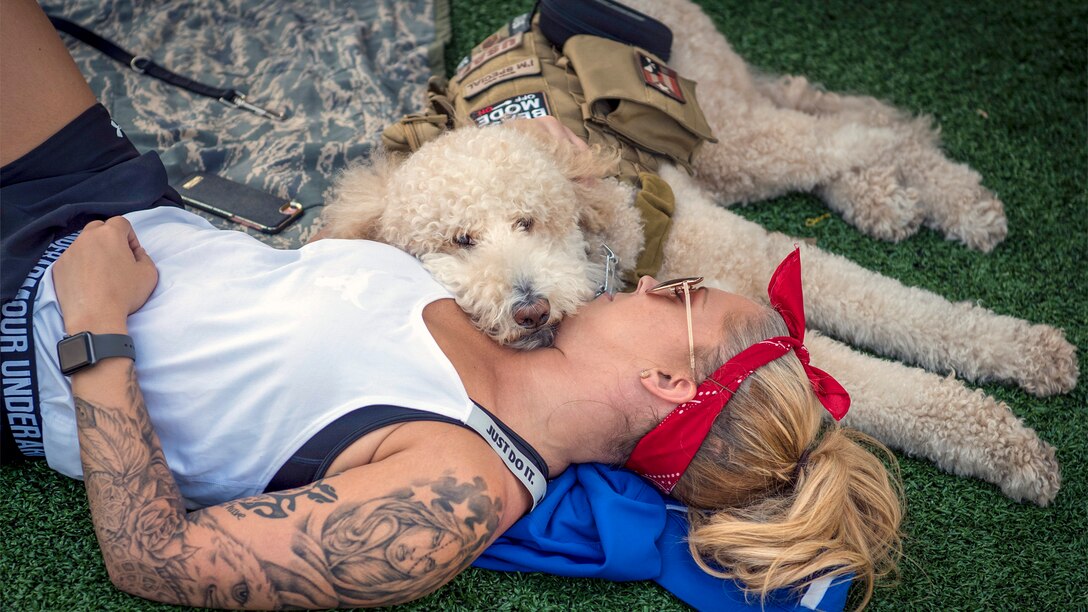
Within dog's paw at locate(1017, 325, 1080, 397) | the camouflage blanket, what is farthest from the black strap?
dog's paw at locate(1017, 325, 1080, 397)

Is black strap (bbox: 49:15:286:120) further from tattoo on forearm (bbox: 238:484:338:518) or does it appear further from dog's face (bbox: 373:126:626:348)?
tattoo on forearm (bbox: 238:484:338:518)

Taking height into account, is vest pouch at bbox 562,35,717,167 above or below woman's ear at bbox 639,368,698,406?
above

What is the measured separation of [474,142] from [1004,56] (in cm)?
299

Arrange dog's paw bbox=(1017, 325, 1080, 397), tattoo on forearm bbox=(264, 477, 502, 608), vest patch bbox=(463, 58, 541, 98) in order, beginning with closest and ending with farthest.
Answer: tattoo on forearm bbox=(264, 477, 502, 608) → dog's paw bbox=(1017, 325, 1080, 397) → vest patch bbox=(463, 58, 541, 98)

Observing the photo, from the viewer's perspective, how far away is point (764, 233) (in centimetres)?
285

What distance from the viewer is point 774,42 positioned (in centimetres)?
393

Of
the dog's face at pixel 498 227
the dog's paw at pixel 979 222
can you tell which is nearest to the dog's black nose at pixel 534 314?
the dog's face at pixel 498 227

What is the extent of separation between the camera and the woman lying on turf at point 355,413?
1.62 m

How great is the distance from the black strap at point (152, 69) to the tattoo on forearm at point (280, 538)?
6.47 feet

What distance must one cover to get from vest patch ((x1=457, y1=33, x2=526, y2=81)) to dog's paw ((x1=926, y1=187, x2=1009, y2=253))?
1834mm

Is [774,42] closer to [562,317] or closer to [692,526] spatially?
[562,317]

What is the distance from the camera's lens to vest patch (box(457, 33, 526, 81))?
→ 306cm

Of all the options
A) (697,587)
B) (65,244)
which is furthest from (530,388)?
(65,244)

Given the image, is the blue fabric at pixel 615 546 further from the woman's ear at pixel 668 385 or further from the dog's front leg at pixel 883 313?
the dog's front leg at pixel 883 313
